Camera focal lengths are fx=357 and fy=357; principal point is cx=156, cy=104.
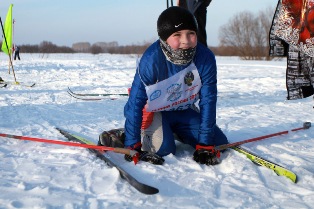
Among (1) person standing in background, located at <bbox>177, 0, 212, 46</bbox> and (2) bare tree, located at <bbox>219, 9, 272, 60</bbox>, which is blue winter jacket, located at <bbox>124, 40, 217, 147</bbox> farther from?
(2) bare tree, located at <bbox>219, 9, 272, 60</bbox>

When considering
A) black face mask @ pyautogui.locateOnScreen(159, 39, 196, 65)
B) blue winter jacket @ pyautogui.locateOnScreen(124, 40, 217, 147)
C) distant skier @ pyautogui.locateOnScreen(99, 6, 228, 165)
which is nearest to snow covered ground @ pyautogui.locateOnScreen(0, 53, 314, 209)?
distant skier @ pyautogui.locateOnScreen(99, 6, 228, 165)

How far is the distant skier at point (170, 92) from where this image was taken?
99.3 inches

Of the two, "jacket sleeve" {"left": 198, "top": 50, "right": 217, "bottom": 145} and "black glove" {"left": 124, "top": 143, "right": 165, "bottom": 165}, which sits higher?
"jacket sleeve" {"left": 198, "top": 50, "right": 217, "bottom": 145}

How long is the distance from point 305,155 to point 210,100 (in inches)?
35.8

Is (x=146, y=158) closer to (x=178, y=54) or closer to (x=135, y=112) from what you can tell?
(x=135, y=112)

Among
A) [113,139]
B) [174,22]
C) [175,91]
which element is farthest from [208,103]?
[113,139]

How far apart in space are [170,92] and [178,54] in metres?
0.34

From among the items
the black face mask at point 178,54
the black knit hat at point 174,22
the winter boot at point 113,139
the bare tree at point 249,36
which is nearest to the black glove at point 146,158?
the winter boot at point 113,139

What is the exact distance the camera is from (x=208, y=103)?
270 centimetres

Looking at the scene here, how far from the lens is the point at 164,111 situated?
2947mm

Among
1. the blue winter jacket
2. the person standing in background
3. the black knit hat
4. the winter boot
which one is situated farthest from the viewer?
the person standing in background

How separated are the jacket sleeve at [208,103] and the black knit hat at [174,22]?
334mm

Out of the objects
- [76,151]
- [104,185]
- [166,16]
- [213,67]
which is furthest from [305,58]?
[76,151]

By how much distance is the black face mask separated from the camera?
8.27 ft
